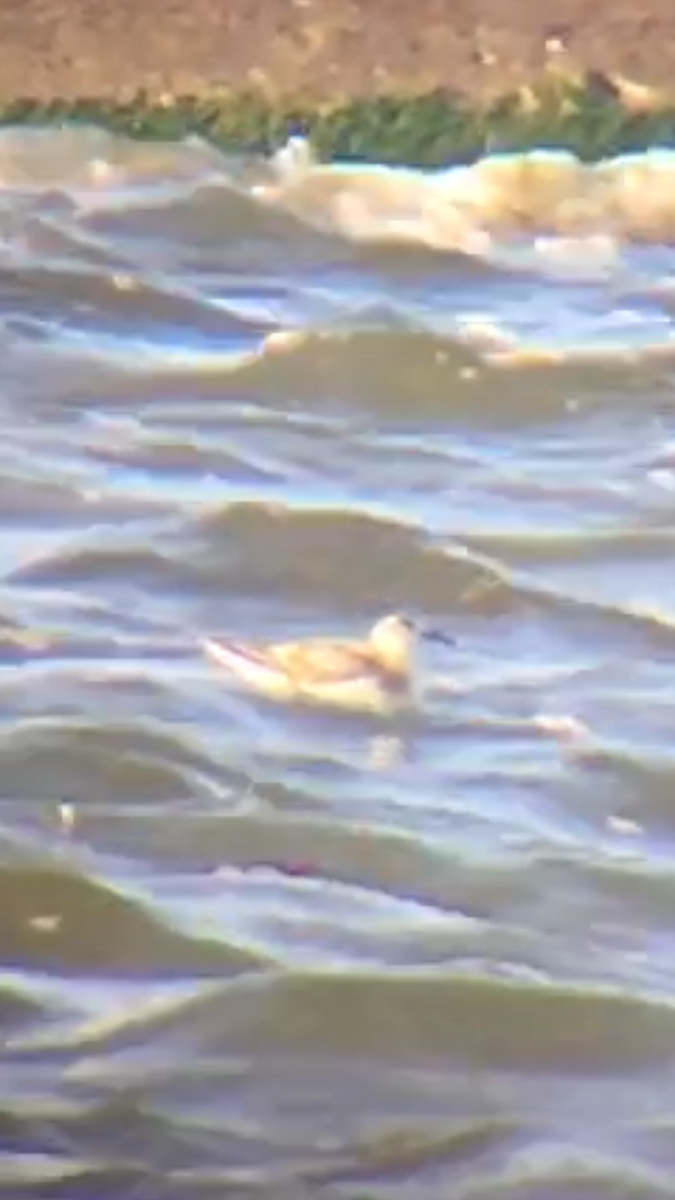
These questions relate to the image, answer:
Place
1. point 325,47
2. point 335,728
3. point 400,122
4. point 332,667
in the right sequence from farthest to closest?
point 325,47, point 400,122, point 332,667, point 335,728

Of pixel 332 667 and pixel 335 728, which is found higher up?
pixel 332 667

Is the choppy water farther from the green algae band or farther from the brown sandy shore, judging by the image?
the brown sandy shore

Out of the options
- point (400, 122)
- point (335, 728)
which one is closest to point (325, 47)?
point (400, 122)

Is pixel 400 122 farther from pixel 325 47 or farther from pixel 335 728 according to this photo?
pixel 335 728

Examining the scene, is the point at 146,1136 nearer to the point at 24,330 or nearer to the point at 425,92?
the point at 24,330

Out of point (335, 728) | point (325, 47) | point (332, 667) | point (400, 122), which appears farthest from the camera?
point (325, 47)

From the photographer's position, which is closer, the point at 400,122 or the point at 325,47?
the point at 400,122
